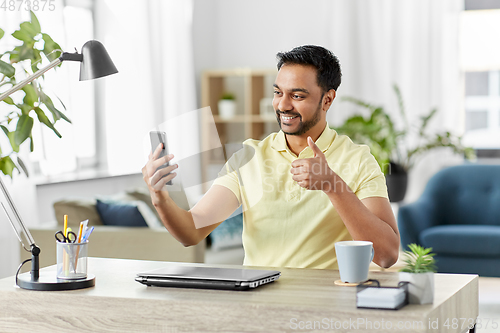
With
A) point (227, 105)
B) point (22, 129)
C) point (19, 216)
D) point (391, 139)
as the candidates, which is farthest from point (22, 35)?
point (227, 105)

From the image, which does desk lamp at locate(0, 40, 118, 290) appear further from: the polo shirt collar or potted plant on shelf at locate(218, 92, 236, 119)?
potted plant on shelf at locate(218, 92, 236, 119)

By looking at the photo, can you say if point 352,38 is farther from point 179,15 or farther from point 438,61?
point 179,15

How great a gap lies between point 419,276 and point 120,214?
246 centimetres

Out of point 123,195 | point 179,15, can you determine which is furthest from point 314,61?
point 179,15

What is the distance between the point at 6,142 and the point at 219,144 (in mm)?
2166

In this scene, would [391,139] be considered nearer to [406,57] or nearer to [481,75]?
[406,57]

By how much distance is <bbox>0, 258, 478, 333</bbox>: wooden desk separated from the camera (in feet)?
3.48

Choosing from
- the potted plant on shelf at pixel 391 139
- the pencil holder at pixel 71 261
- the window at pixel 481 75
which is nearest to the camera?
the pencil holder at pixel 71 261

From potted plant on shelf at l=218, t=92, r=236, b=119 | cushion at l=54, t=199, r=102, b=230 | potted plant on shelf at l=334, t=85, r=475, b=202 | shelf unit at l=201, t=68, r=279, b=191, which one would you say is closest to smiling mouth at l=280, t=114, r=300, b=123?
cushion at l=54, t=199, r=102, b=230

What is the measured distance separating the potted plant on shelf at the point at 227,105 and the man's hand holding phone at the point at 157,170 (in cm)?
463

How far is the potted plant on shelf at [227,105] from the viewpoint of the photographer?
5957mm

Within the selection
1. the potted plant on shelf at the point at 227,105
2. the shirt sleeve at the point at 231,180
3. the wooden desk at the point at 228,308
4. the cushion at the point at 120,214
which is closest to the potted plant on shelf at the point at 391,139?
the potted plant on shelf at the point at 227,105

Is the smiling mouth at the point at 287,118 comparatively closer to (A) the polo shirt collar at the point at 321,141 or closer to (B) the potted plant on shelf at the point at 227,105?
(A) the polo shirt collar at the point at 321,141

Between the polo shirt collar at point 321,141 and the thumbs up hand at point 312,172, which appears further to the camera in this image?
the polo shirt collar at point 321,141
